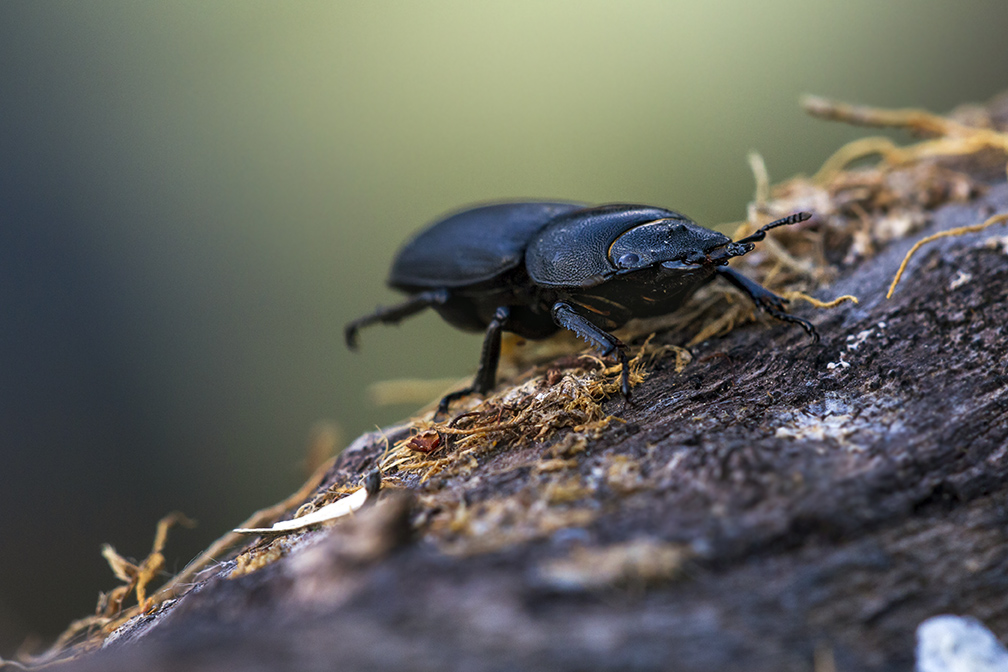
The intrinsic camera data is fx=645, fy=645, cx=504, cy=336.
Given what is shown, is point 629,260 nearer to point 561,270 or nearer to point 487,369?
point 561,270

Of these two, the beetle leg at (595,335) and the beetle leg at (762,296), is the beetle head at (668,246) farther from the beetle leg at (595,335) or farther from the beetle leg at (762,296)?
the beetle leg at (595,335)

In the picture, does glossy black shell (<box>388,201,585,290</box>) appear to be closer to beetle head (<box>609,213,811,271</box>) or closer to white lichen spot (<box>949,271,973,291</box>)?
beetle head (<box>609,213,811,271</box>)

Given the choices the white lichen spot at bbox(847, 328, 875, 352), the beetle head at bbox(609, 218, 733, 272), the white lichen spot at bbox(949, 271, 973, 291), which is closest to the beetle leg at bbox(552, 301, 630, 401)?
the beetle head at bbox(609, 218, 733, 272)

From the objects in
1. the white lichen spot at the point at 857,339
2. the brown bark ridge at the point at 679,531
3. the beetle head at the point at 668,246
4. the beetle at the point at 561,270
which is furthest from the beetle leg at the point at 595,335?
the white lichen spot at the point at 857,339

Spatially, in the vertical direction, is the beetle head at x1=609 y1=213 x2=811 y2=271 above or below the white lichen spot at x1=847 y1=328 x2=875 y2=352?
above

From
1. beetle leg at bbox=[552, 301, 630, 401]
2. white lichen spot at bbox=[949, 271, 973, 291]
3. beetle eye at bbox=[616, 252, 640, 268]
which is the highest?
beetle eye at bbox=[616, 252, 640, 268]

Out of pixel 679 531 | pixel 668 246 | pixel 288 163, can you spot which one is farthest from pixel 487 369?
pixel 288 163

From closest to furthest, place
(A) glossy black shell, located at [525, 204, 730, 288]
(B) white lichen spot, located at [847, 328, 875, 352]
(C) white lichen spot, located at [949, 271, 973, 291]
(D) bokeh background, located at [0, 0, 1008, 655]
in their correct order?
(B) white lichen spot, located at [847, 328, 875, 352] < (C) white lichen spot, located at [949, 271, 973, 291] < (A) glossy black shell, located at [525, 204, 730, 288] < (D) bokeh background, located at [0, 0, 1008, 655]

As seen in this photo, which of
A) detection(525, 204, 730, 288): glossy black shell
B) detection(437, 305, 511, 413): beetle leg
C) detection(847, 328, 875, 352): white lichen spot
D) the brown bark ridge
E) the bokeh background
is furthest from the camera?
the bokeh background

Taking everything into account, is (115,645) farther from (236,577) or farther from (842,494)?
(842,494)
